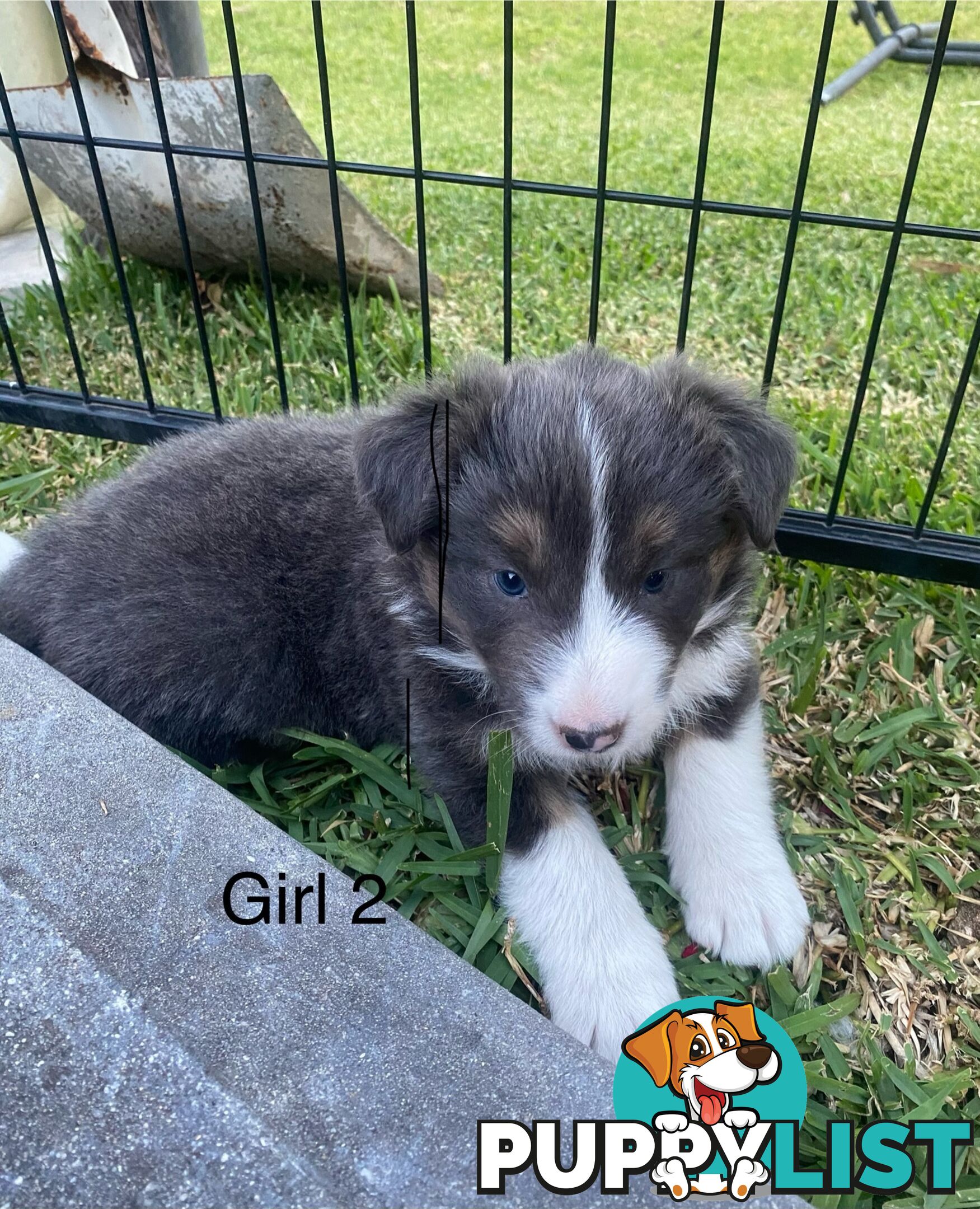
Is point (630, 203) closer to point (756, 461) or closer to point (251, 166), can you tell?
point (251, 166)

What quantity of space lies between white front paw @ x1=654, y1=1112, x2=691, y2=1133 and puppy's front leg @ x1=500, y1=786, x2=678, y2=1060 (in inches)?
18.4

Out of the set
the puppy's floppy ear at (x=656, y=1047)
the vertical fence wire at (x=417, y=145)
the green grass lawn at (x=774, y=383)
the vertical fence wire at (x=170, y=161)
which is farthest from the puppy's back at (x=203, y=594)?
the puppy's floppy ear at (x=656, y=1047)

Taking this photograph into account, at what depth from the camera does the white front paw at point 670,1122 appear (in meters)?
1.70

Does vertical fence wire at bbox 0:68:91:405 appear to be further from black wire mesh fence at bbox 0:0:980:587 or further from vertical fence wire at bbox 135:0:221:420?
vertical fence wire at bbox 135:0:221:420

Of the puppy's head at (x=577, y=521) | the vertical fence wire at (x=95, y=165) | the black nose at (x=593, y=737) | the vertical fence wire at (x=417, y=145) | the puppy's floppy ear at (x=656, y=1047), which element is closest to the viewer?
the puppy's floppy ear at (x=656, y=1047)

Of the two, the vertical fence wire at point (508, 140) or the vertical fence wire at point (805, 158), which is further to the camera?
the vertical fence wire at point (508, 140)

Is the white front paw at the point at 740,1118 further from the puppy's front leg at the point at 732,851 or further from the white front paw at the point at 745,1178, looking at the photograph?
the puppy's front leg at the point at 732,851

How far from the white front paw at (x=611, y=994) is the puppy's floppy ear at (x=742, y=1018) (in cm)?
16

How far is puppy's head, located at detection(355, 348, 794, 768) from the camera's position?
2.10 meters

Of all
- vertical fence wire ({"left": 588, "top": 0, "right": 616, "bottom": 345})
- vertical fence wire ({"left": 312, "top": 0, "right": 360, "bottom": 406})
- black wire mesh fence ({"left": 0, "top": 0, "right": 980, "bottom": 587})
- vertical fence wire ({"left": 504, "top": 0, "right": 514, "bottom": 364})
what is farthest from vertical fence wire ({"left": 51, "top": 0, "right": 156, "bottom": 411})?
vertical fence wire ({"left": 588, "top": 0, "right": 616, "bottom": 345})

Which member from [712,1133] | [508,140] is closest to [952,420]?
[508,140]

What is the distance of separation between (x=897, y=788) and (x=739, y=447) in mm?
1191

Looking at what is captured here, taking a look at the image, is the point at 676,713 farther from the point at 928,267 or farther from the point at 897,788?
the point at 928,267

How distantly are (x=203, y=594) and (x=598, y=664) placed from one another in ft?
4.38
